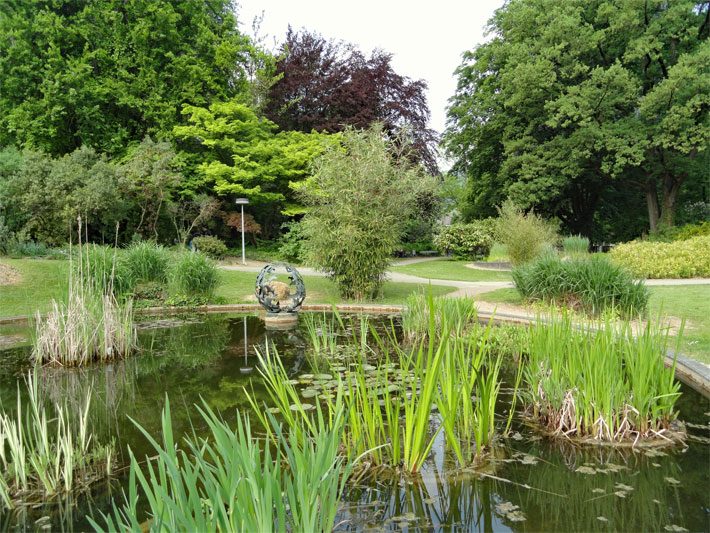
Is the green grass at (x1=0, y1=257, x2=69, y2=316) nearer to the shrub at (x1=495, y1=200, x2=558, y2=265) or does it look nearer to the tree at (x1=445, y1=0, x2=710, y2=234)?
the shrub at (x1=495, y1=200, x2=558, y2=265)

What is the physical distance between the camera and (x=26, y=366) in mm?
4992

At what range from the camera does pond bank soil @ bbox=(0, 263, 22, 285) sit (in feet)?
34.0

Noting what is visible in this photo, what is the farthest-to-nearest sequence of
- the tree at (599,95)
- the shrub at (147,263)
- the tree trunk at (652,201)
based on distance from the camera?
the tree trunk at (652,201) < the tree at (599,95) < the shrub at (147,263)

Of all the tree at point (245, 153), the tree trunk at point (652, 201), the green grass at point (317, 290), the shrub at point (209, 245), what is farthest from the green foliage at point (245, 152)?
the tree trunk at point (652, 201)

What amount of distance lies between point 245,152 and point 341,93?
5.87 metres

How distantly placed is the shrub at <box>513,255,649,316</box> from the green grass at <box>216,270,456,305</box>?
190cm

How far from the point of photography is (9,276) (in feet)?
34.9

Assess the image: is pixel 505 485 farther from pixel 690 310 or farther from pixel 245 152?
pixel 245 152

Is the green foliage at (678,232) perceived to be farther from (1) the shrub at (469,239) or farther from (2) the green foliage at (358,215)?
(2) the green foliage at (358,215)

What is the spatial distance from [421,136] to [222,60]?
10.3 meters

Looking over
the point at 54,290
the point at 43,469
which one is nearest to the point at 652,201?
the point at 54,290

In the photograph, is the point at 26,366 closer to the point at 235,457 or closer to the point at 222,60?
the point at 235,457

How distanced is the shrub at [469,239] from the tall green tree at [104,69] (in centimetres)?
1204

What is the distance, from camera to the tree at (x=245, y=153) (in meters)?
20.5
